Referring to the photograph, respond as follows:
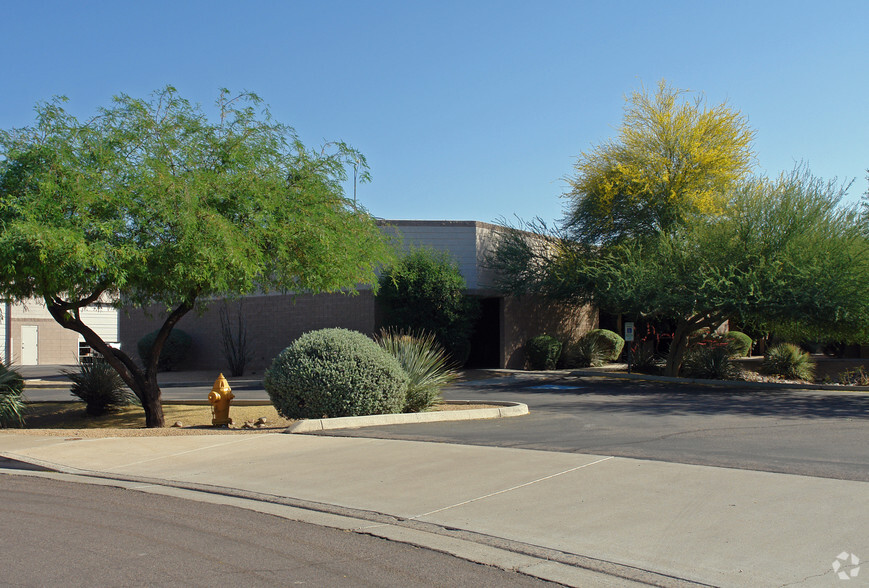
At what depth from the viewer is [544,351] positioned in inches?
1120

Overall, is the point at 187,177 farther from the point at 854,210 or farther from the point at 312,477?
the point at 854,210

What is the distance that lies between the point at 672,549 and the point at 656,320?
2926 centimetres

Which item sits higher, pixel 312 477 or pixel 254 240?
pixel 254 240

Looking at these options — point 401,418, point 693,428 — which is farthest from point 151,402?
point 693,428

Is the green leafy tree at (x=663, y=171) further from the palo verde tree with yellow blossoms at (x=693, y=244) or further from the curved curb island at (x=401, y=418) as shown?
the curved curb island at (x=401, y=418)

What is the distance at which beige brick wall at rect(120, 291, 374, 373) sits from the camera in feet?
92.9

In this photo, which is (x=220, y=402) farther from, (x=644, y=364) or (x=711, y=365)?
(x=644, y=364)

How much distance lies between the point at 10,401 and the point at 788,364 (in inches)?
902

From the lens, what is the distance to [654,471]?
866cm

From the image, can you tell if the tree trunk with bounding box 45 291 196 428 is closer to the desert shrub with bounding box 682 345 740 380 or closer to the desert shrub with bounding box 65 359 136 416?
the desert shrub with bounding box 65 359 136 416

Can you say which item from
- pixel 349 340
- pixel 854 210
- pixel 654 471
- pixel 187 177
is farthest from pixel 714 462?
pixel 854 210

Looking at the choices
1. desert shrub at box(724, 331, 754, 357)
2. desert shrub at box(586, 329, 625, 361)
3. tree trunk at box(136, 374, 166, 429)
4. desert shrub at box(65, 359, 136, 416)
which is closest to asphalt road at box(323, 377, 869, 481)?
tree trunk at box(136, 374, 166, 429)

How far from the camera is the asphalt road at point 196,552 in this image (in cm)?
556

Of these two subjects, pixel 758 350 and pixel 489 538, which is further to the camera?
pixel 758 350
